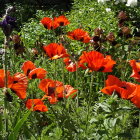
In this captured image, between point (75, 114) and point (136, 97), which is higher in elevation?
point (136, 97)

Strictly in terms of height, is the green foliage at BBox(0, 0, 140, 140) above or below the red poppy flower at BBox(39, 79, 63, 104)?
below

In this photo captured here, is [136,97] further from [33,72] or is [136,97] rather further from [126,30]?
[126,30]

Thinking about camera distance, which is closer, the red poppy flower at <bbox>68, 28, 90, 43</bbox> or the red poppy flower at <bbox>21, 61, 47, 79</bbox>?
the red poppy flower at <bbox>21, 61, 47, 79</bbox>

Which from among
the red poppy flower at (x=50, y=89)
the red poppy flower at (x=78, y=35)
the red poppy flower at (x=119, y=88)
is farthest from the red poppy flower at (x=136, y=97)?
the red poppy flower at (x=78, y=35)

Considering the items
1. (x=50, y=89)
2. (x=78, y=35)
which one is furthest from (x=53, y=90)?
(x=78, y=35)

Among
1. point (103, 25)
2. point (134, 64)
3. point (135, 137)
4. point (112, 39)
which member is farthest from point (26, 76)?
point (103, 25)

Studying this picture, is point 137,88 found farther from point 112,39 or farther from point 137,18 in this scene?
point 137,18

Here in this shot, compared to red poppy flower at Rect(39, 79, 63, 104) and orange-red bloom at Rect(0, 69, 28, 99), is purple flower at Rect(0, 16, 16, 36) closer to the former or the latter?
orange-red bloom at Rect(0, 69, 28, 99)

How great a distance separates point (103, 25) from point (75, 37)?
227 centimetres

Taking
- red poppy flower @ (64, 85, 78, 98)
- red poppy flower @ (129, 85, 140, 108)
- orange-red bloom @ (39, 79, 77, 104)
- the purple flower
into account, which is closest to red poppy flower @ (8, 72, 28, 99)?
orange-red bloom @ (39, 79, 77, 104)

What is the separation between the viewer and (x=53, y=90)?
1941 millimetres

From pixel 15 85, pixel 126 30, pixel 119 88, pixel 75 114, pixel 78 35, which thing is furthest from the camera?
pixel 126 30

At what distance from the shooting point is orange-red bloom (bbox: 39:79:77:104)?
6.38 feet

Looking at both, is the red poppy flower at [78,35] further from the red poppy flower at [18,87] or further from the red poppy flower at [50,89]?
the red poppy flower at [18,87]
